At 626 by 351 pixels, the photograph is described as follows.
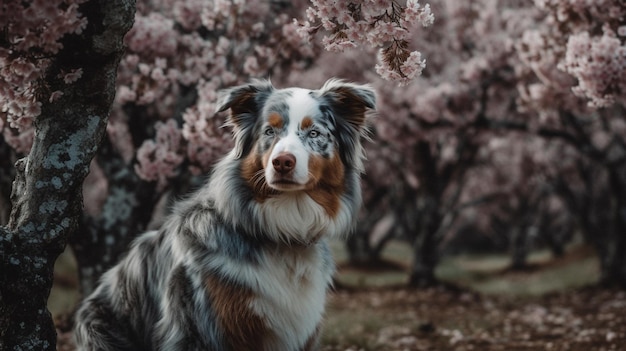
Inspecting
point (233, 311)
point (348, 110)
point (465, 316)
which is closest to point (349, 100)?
point (348, 110)

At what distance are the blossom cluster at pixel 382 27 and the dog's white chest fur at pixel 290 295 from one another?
1.56 meters

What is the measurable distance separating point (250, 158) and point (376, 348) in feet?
15.0

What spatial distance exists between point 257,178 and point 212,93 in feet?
11.6

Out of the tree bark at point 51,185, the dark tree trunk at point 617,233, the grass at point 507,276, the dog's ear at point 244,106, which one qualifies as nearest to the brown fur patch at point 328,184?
the dog's ear at point 244,106

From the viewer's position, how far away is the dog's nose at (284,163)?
440 centimetres

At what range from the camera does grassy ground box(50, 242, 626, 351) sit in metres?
8.77

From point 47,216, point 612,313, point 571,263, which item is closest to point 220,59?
point 47,216

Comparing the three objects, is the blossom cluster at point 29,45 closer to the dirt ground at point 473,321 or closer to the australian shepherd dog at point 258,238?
the australian shepherd dog at point 258,238

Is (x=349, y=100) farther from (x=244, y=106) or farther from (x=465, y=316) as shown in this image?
(x=465, y=316)

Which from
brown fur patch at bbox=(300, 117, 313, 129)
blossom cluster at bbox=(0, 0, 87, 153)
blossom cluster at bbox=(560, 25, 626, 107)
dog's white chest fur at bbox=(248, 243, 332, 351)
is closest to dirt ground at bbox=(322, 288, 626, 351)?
blossom cluster at bbox=(560, 25, 626, 107)

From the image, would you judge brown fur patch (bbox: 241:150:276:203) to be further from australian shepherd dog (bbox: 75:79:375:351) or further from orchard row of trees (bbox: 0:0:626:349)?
orchard row of trees (bbox: 0:0:626:349)

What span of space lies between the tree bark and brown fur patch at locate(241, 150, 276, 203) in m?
1.09

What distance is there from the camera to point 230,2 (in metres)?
8.41

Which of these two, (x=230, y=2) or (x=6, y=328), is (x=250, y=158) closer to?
(x=6, y=328)
